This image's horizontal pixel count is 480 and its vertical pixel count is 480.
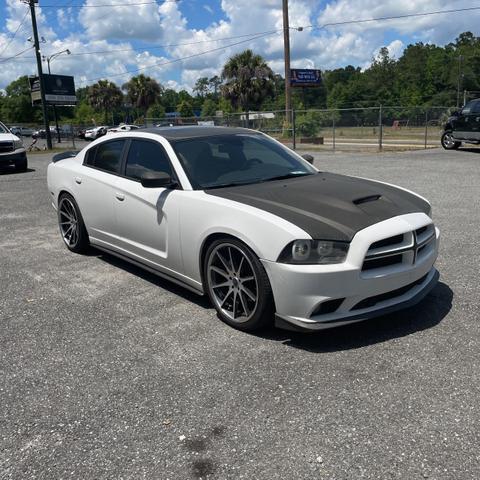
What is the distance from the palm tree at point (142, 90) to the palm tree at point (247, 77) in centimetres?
1795

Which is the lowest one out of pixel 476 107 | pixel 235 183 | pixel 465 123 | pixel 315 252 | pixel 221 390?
pixel 221 390

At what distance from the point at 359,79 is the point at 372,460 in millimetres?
115827

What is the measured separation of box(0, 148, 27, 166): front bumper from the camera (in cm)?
1607

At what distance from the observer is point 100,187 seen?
5.32 meters

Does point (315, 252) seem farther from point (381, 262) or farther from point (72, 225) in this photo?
point (72, 225)

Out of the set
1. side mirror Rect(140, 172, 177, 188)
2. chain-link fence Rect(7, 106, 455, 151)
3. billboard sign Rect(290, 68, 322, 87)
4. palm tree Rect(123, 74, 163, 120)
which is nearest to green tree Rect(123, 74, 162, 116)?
palm tree Rect(123, 74, 163, 120)

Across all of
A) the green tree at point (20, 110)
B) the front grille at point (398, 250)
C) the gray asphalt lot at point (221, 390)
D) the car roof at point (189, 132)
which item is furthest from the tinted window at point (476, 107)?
the green tree at point (20, 110)

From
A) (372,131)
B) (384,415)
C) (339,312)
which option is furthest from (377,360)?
(372,131)

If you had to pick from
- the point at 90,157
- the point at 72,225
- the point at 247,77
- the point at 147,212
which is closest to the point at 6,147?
the point at 72,225

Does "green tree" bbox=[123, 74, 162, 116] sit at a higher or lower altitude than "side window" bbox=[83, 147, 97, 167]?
higher

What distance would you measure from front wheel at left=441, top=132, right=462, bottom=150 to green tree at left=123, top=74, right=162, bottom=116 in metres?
48.9

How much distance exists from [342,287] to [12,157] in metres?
15.3

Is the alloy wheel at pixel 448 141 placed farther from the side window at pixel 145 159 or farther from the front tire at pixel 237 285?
the front tire at pixel 237 285

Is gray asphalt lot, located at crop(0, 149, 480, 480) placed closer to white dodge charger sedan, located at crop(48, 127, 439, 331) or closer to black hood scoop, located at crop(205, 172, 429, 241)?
white dodge charger sedan, located at crop(48, 127, 439, 331)
